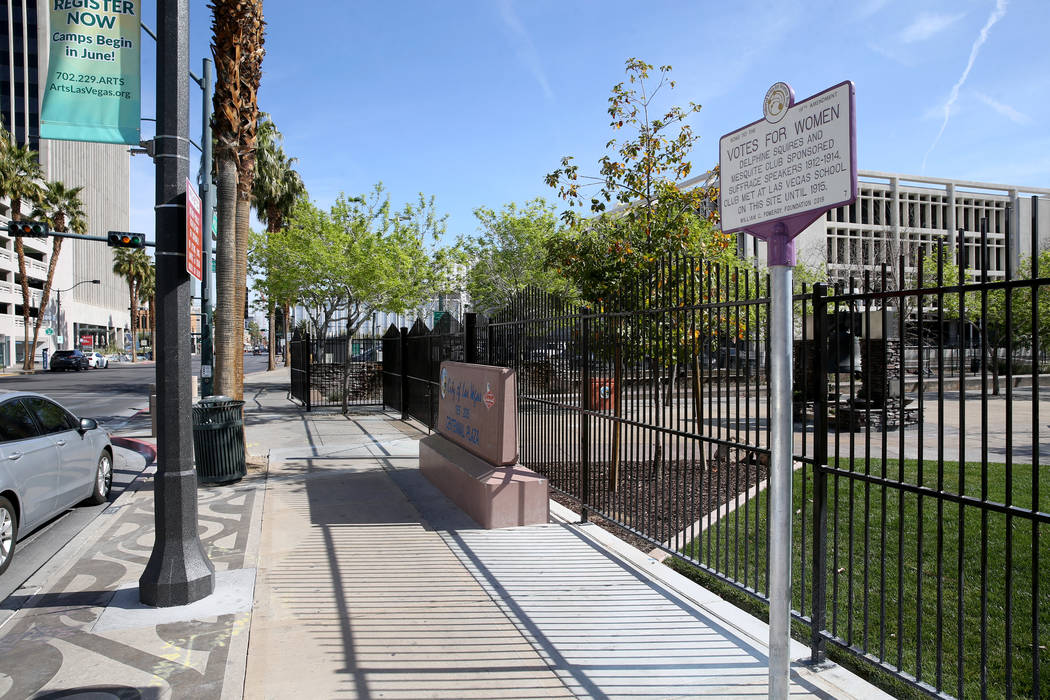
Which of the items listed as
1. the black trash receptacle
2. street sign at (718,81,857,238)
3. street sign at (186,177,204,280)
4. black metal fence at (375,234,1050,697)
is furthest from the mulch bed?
the black trash receptacle

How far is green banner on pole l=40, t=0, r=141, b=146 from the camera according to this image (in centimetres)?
556

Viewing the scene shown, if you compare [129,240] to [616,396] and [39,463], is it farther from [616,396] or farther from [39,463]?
[616,396]

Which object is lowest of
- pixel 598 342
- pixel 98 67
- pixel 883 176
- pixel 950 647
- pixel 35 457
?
pixel 950 647

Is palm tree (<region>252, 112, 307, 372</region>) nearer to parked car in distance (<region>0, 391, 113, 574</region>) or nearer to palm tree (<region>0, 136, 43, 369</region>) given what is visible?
palm tree (<region>0, 136, 43, 369</region>)

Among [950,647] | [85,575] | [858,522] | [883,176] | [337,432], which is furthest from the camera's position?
[883,176]

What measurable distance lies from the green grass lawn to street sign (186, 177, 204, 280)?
428cm

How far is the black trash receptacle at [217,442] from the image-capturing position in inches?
376

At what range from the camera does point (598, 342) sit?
7125mm

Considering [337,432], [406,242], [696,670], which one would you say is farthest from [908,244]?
[696,670]

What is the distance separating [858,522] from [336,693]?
5.78 metres

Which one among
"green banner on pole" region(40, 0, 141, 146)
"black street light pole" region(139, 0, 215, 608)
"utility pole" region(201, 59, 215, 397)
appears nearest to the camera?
"black street light pole" region(139, 0, 215, 608)

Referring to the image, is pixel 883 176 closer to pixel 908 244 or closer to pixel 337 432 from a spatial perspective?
pixel 908 244

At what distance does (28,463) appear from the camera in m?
6.80

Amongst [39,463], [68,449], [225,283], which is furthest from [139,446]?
[39,463]
